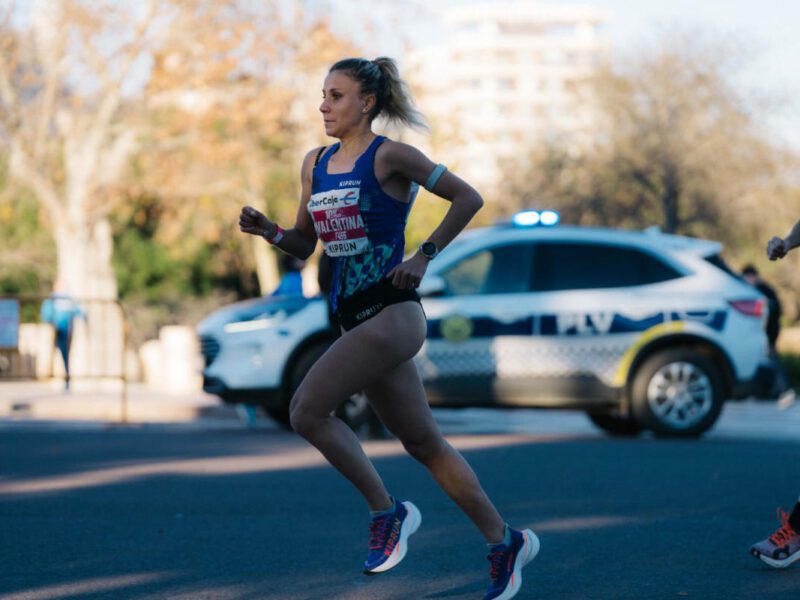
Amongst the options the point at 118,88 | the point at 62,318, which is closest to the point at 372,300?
the point at 62,318

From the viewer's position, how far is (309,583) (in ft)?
19.1

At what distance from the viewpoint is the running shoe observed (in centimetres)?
607

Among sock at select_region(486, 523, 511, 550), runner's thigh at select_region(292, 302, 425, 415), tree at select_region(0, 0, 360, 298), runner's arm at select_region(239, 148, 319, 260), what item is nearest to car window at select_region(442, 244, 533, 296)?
runner's arm at select_region(239, 148, 319, 260)

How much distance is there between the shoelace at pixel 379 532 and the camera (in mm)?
5293

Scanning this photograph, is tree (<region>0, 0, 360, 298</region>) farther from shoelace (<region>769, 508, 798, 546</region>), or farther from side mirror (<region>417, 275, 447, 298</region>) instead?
shoelace (<region>769, 508, 798, 546</region>)

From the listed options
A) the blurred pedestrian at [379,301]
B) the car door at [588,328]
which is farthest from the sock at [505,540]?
the car door at [588,328]

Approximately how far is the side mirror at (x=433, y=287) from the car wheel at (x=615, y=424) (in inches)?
86.3

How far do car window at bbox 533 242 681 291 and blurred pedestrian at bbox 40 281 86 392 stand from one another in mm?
5989

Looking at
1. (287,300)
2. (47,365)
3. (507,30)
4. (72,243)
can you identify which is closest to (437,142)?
(72,243)

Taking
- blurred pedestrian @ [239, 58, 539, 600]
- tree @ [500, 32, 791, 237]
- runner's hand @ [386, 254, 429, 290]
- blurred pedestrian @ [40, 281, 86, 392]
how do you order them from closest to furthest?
runner's hand @ [386, 254, 429, 290] → blurred pedestrian @ [239, 58, 539, 600] → blurred pedestrian @ [40, 281, 86, 392] → tree @ [500, 32, 791, 237]

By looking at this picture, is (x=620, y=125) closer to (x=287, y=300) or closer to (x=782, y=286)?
(x=782, y=286)

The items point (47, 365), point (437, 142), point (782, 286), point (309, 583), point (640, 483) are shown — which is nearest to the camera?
point (309, 583)

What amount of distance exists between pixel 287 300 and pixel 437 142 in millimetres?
17703

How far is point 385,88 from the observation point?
17.7ft
